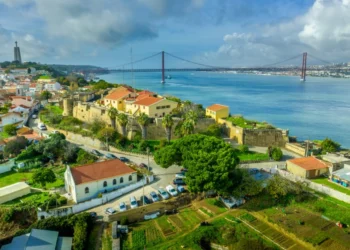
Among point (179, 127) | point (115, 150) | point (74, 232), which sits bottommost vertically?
point (74, 232)

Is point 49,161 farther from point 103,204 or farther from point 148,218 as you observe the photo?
point 148,218

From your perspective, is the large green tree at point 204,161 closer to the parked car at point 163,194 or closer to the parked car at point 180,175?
the parked car at point 180,175

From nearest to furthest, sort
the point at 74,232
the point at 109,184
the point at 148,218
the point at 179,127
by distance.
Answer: the point at 74,232
the point at 148,218
the point at 109,184
the point at 179,127

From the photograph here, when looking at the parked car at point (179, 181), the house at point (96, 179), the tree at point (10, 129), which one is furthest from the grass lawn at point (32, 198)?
the tree at point (10, 129)

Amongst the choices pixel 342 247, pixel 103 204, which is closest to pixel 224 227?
pixel 342 247

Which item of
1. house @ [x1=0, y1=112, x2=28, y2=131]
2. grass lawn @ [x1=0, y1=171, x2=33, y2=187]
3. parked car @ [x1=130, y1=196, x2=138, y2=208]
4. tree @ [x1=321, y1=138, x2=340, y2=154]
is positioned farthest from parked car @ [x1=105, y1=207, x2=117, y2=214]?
house @ [x1=0, y1=112, x2=28, y2=131]

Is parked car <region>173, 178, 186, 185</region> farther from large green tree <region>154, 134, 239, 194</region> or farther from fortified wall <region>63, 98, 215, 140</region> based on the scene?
fortified wall <region>63, 98, 215, 140</region>
